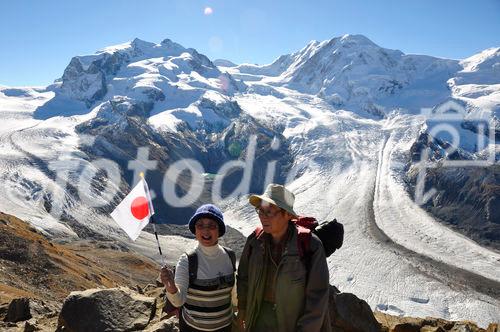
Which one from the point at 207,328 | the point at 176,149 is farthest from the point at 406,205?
the point at 207,328

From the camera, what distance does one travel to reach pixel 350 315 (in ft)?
38.1

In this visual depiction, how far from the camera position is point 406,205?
409 feet

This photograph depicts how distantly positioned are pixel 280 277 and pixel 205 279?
3.63 ft

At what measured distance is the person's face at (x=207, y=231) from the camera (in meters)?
6.39

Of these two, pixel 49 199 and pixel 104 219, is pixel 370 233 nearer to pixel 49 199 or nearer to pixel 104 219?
pixel 104 219

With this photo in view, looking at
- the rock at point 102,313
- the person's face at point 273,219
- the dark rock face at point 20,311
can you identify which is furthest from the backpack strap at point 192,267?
the dark rock face at point 20,311

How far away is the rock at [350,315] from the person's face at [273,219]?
630 centimetres

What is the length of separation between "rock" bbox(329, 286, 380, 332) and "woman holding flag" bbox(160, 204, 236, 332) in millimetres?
5645

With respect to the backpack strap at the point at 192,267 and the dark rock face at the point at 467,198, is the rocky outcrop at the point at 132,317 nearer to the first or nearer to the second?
the backpack strap at the point at 192,267

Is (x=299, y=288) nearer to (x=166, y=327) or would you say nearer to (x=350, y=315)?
(x=166, y=327)

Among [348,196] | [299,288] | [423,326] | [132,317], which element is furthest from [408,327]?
[348,196]

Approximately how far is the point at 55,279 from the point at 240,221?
97.9 meters

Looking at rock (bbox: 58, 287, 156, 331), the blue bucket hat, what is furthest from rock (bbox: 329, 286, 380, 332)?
the blue bucket hat

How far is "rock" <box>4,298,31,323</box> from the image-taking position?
13.4 meters
